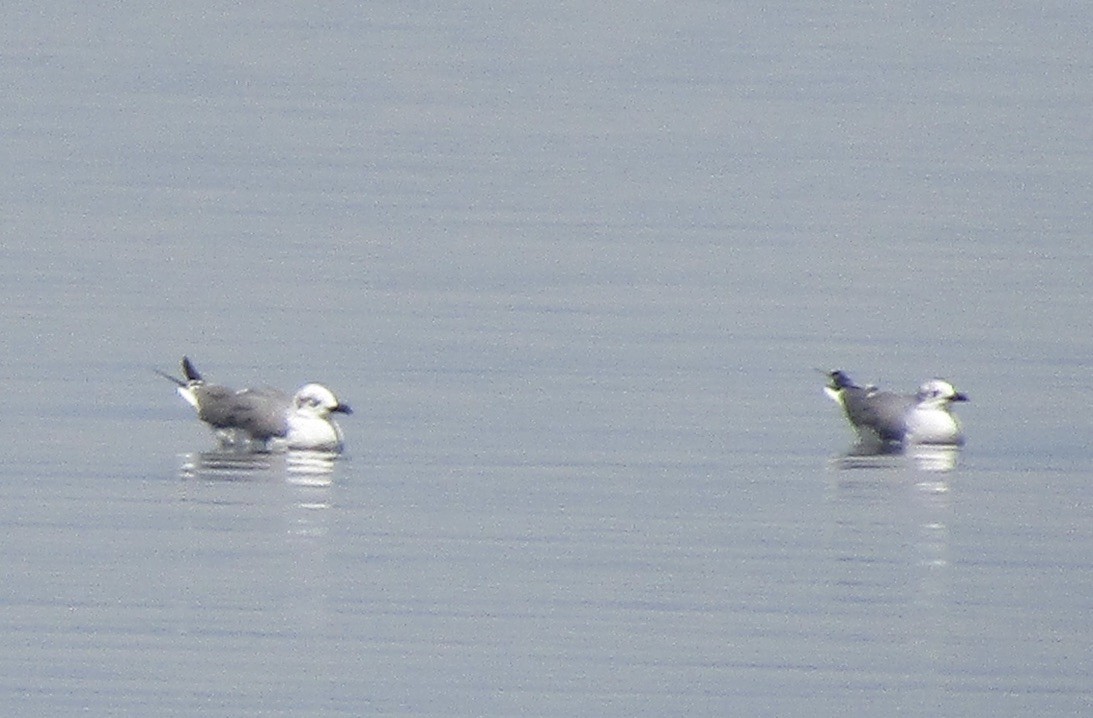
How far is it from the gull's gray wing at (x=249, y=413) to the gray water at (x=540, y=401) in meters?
0.21

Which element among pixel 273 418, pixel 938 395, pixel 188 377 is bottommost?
pixel 273 418

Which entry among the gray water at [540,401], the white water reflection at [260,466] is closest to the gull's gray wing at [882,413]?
the gray water at [540,401]

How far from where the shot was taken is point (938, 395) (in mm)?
22094

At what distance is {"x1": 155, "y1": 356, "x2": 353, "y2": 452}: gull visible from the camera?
2089cm

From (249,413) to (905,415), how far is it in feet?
13.0

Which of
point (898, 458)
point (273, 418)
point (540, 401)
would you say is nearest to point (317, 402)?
point (273, 418)

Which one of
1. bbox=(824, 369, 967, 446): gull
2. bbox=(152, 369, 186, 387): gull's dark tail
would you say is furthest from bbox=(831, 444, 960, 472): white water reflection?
bbox=(152, 369, 186, 387): gull's dark tail

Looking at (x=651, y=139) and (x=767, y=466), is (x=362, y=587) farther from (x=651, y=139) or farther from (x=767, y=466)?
(x=651, y=139)

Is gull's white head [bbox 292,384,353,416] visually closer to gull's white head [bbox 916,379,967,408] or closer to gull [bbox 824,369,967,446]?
gull [bbox 824,369,967,446]

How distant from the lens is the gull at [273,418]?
20.9 metres

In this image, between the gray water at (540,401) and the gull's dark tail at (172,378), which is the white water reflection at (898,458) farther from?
the gull's dark tail at (172,378)

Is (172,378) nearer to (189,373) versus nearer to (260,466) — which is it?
(189,373)

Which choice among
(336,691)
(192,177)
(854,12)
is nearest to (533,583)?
(336,691)

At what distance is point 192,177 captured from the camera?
36.7 meters
